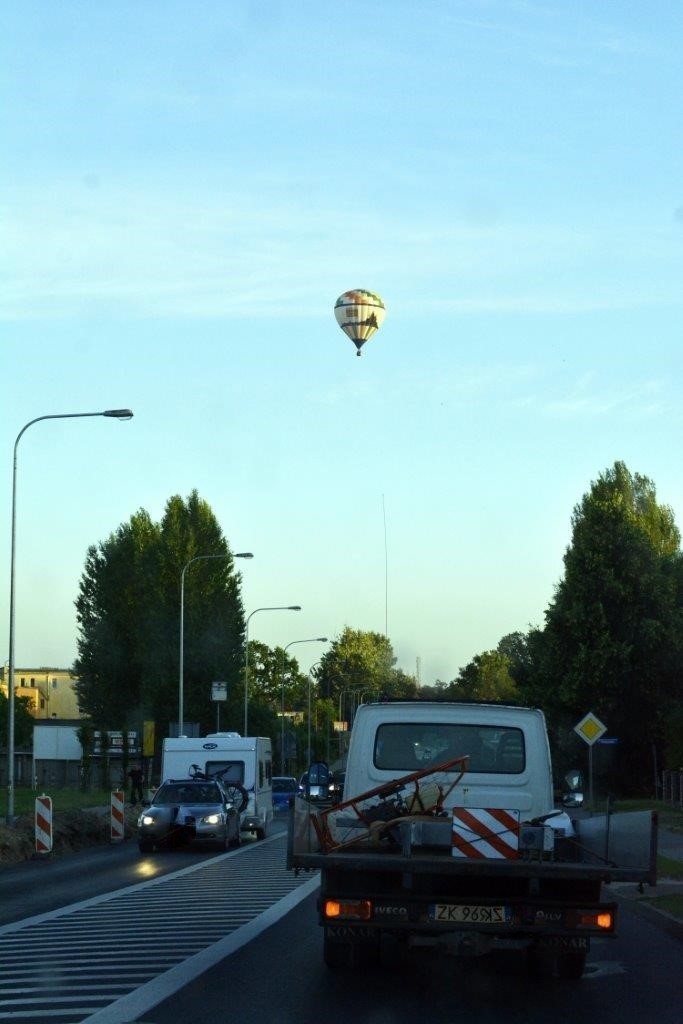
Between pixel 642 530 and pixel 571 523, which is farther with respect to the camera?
pixel 571 523

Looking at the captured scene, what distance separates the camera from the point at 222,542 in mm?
79375

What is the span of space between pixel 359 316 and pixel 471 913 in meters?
23.6

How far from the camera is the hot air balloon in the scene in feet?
106

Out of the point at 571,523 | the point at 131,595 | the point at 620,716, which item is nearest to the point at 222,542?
the point at 131,595

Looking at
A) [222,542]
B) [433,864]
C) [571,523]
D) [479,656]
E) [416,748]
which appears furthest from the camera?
[479,656]

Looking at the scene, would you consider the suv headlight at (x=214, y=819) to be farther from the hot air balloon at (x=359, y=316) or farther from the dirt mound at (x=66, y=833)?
the hot air balloon at (x=359, y=316)

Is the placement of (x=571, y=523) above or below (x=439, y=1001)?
Result: above

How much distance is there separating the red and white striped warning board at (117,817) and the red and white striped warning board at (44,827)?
22.3ft

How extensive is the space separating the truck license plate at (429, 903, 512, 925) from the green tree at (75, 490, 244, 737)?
6491cm

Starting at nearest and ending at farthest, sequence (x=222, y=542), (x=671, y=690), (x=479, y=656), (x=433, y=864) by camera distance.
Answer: (x=433, y=864), (x=671, y=690), (x=222, y=542), (x=479, y=656)

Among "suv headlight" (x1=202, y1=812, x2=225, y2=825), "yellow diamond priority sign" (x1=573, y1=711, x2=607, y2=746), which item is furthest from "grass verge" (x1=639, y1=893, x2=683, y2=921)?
"suv headlight" (x1=202, y1=812, x2=225, y2=825)

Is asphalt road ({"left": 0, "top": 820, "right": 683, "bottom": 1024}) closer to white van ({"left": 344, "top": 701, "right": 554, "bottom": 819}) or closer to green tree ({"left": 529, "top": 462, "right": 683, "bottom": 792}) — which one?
white van ({"left": 344, "top": 701, "right": 554, "bottom": 819})

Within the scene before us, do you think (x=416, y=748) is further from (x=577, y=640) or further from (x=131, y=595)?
(x=131, y=595)

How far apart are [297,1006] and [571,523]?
63.1 meters
